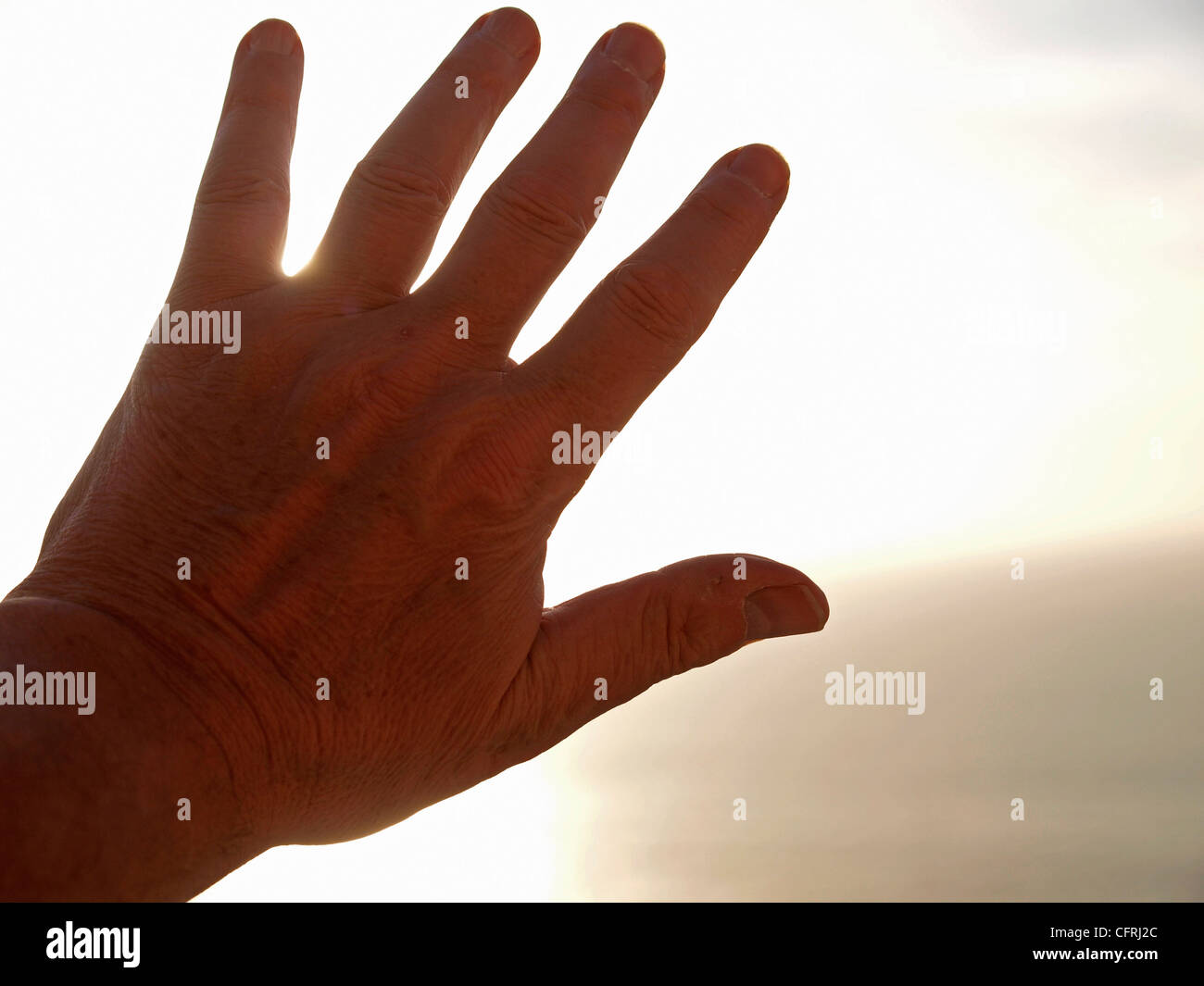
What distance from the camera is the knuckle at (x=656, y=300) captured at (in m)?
2.39

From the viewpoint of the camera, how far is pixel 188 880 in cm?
186

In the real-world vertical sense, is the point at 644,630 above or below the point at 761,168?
below

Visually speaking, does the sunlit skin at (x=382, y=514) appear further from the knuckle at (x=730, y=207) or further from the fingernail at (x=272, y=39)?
the fingernail at (x=272, y=39)

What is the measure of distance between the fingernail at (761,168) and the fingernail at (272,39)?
1.45 metres

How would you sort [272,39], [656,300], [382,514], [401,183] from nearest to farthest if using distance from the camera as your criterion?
[382,514] → [656,300] → [401,183] → [272,39]

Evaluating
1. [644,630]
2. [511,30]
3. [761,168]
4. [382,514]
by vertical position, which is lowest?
[644,630]

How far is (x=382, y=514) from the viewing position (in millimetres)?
2256

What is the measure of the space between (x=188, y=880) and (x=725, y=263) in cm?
186

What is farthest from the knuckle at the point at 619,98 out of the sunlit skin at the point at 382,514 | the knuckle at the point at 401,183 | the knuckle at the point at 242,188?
the knuckle at the point at 242,188

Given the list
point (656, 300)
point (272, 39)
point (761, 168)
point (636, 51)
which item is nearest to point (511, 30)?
point (636, 51)

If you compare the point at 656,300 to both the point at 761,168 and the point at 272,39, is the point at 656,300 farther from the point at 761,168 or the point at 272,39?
the point at 272,39

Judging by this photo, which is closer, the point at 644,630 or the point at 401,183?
the point at 644,630

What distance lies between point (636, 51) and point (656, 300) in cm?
77

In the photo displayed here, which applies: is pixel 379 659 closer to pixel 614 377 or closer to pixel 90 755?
pixel 90 755
